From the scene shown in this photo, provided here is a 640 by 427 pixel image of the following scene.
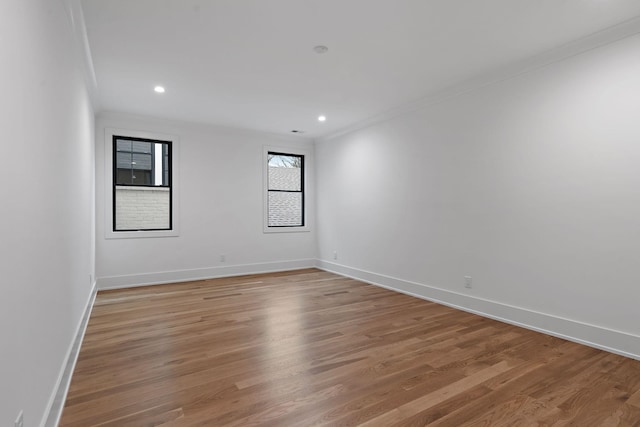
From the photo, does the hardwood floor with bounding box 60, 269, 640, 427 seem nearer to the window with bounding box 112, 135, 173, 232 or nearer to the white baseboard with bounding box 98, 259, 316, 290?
the white baseboard with bounding box 98, 259, 316, 290

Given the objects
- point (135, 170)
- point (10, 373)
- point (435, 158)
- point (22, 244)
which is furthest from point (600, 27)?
point (135, 170)

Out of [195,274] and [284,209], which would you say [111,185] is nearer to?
[195,274]

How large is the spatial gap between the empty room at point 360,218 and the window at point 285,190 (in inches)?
48.2

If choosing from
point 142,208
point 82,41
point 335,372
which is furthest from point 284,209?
point 335,372

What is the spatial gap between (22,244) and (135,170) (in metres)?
4.62

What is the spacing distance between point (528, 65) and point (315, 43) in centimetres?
209

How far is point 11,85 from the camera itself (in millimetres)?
1229

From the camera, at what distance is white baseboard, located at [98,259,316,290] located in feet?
16.0

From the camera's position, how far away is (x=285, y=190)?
654cm

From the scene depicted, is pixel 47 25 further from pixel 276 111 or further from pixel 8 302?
pixel 276 111

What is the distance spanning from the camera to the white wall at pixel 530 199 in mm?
2676

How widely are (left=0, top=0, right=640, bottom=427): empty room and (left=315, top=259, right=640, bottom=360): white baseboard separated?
0.06ft

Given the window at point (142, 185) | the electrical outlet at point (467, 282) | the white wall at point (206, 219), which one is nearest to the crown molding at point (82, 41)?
the white wall at point (206, 219)

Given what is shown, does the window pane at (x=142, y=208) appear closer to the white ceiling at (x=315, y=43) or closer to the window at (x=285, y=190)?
the white ceiling at (x=315, y=43)
